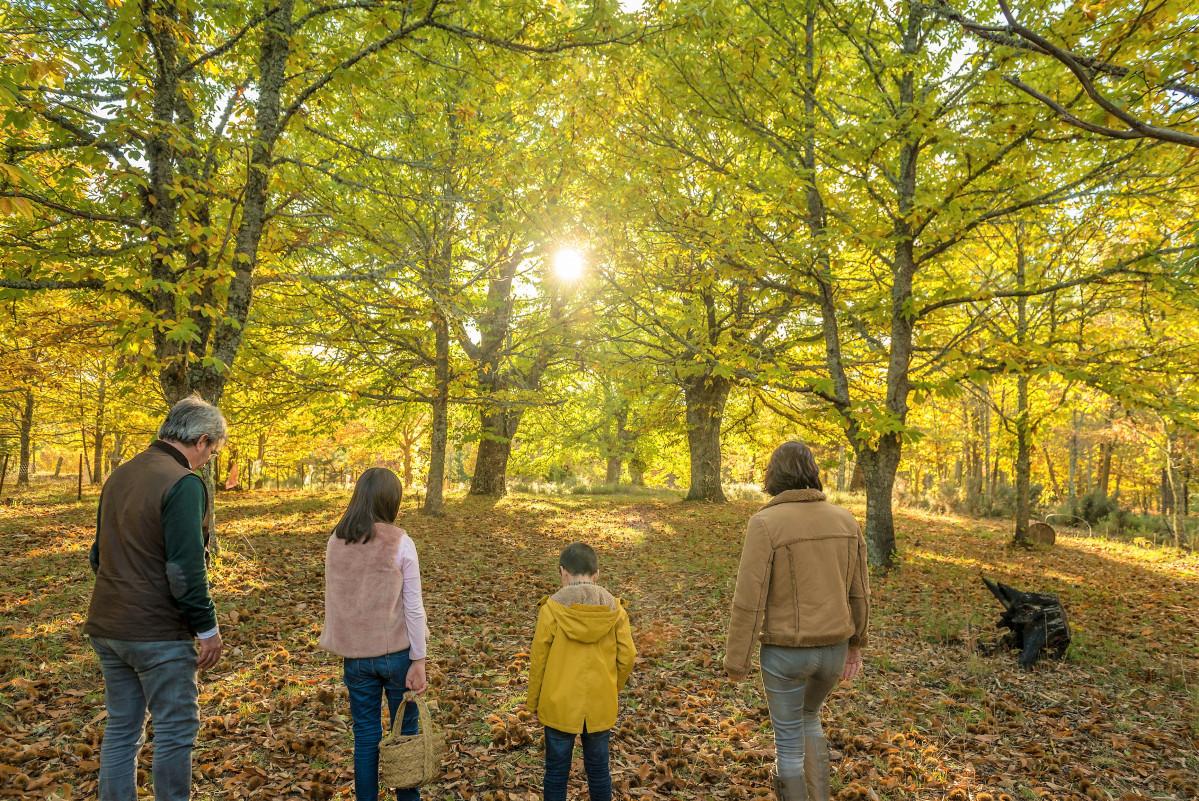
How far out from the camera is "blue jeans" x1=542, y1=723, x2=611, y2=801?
3.18 metres

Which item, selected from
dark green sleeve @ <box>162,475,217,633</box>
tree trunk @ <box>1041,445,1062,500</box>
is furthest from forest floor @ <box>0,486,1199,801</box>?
tree trunk @ <box>1041,445,1062,500</box>

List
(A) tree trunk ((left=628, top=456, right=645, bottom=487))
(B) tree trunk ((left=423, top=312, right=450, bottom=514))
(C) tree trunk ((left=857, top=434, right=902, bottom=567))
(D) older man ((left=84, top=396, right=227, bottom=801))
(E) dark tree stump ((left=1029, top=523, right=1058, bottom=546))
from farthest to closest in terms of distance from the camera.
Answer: (A) tree trunk ((left=628, top=456, right=645, bottom=487))
(E) dark tree stump ((left=1029, top=523, right=1058, bottom=546))
(B) tree trunk ((left=423, top=312, right=450, bottom=514))
(C) tree trunk ((left=857, top=434, right=902, bottom=567))
(D) older man ((left=84, top=396, right=227, bottom=801))

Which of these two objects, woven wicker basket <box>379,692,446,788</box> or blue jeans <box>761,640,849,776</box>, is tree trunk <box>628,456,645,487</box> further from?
woven wicker basket <box>379,692,446,788</box>

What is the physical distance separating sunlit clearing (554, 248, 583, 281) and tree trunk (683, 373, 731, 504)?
7.29 m

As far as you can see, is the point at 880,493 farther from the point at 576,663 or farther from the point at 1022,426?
the point at 576,663

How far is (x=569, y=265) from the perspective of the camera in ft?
38.3

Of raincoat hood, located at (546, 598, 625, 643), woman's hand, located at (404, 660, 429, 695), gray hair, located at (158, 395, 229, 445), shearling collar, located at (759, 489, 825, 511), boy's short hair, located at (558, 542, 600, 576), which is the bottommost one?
woman's hand, located at (404, 660, 429, 695)

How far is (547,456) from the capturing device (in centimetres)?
2928

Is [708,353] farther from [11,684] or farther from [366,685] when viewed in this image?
[11,684]

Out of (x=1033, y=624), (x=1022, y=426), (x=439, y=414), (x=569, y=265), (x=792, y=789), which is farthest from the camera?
(x=439, y=414)

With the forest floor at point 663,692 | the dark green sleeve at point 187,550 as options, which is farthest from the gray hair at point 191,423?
the forest floor at point 663,692

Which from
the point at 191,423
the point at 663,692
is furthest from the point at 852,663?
the point at 191,423

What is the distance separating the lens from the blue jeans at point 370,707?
3201 mm

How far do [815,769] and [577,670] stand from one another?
1.64 metres
